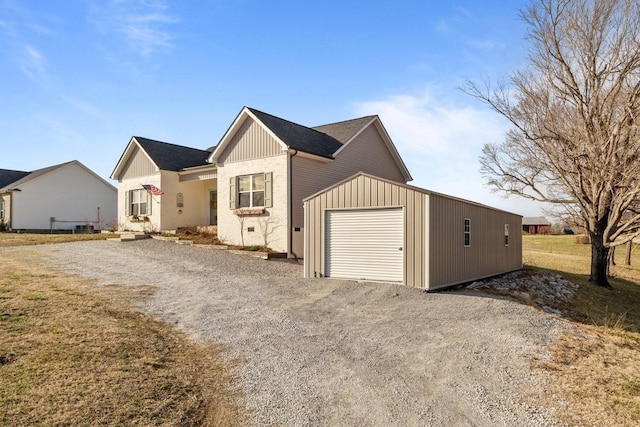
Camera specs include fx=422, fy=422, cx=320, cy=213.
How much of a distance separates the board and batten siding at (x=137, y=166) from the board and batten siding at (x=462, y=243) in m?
15.6

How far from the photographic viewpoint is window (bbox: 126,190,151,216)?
22.7 meters

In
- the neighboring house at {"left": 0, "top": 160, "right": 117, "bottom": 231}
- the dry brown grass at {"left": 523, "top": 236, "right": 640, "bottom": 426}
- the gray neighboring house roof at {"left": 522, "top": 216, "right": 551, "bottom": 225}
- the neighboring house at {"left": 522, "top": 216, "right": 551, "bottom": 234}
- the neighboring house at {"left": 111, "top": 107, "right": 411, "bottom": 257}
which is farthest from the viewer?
the gray neighboring house roof at {"left": 522, "top": 216, "right": 551, "bottom": 225}

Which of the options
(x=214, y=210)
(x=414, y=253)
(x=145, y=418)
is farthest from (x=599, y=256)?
(x=145, y=418)

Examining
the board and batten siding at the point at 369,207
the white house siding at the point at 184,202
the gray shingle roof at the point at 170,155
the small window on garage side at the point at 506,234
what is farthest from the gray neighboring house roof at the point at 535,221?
the board and batten siding at the point at 369,207

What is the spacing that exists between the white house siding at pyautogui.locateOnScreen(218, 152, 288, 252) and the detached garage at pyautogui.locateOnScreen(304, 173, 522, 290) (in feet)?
9.71

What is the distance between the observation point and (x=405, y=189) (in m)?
12.2

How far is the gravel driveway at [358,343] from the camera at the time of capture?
5.00 m

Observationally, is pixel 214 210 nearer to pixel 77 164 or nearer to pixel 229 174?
pixel 229 174

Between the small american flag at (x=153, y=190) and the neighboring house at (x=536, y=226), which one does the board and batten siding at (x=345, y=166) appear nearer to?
the small american flag at (x=153, y=190)

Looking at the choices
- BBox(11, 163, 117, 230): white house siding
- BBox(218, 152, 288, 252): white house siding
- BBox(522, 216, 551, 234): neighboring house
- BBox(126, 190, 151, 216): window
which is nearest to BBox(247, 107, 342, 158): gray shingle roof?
BBox(218, 152, 288, 252): white house siding

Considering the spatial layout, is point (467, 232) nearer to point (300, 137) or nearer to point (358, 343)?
point (300, 137)

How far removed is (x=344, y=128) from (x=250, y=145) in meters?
5.50

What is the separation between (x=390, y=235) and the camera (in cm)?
1252

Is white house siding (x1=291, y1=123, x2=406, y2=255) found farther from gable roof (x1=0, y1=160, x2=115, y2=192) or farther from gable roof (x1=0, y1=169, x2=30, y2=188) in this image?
gable roof (x1=0, y1=169, x2=30, y2=188)
